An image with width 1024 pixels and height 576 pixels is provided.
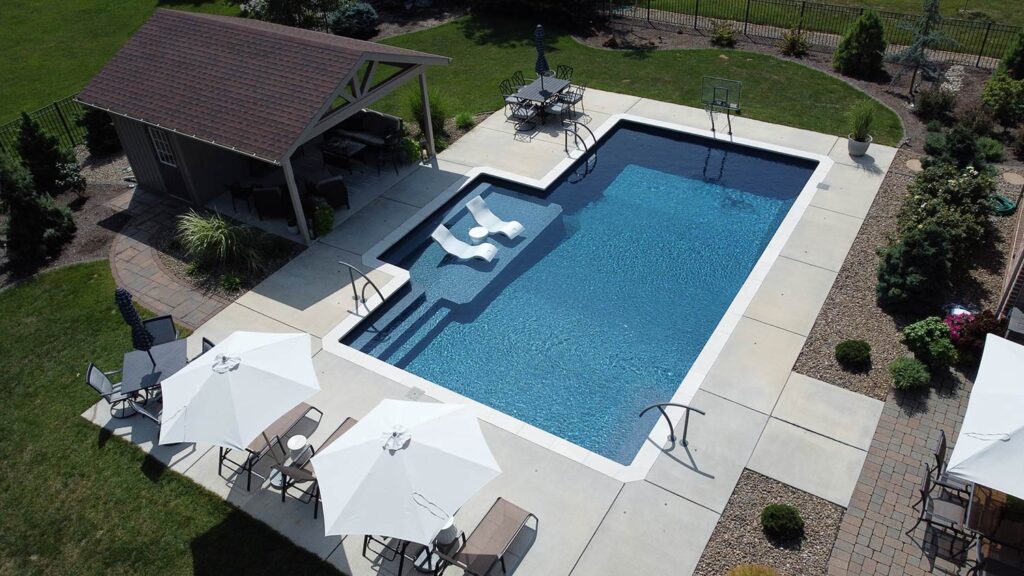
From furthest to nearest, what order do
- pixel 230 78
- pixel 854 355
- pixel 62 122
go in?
1. pixel 62 122
2. pixel 230 78
3. pixel 854 355

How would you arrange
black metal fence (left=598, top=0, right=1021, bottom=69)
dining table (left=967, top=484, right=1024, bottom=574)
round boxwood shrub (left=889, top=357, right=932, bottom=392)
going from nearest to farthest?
dining table (left=967, top=484, right=1024, bottom=574)
round boxwood shrub (left=889, top=357, right=932, bottom=392)
black metal fence (left=598, top=0, right=1021, bottom=69)

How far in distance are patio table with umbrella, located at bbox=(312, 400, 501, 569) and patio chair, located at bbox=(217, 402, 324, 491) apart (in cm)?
256

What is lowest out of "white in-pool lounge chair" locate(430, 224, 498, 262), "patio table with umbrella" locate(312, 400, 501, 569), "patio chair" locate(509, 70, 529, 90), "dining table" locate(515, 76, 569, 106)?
"white in-pool lounge chair" locate(430, 224, 498, 262)

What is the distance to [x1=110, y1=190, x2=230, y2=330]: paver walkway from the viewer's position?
15445mm

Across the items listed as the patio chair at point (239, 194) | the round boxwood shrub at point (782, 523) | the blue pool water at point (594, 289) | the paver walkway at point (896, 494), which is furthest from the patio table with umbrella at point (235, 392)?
the paver walkway at point (896, 494)

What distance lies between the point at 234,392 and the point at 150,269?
7.84m

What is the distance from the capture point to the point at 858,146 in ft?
62.4

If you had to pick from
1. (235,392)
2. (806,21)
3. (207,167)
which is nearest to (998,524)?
(235,392)

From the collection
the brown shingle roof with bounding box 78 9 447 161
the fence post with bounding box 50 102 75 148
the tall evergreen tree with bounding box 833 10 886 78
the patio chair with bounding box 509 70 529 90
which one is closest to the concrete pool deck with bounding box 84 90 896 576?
the brown shingle roof with bounding box 78 9 447 161

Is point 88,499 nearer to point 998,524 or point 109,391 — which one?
point 109,391

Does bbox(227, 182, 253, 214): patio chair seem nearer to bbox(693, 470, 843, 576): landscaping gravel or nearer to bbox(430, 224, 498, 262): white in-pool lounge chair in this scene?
bbox(430, 224, 498, 262): white in-pool lounge chair

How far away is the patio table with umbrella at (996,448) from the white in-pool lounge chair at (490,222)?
32.7 ft

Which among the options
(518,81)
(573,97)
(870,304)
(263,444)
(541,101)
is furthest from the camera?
(518,81)

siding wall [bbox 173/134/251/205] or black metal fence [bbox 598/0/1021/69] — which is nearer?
siding wall [bbox 173/134/251/205]
